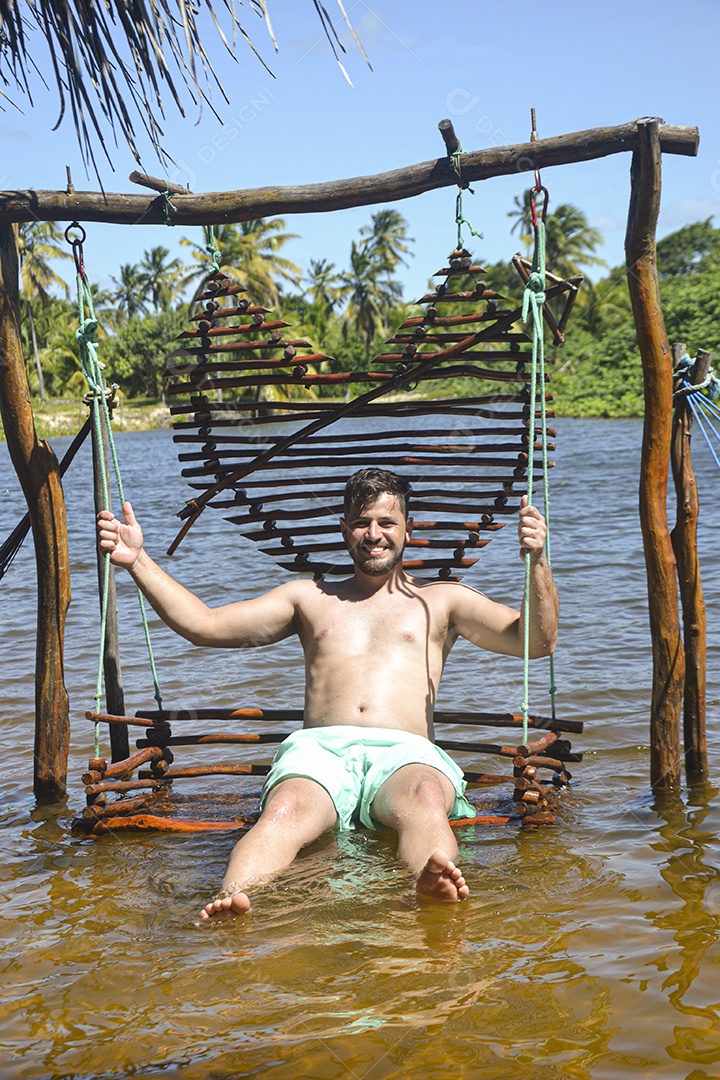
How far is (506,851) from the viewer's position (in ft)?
13.6

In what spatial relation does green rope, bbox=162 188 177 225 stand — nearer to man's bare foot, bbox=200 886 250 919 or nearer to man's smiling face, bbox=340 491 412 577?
man's smiling face, bbox=340 491 412 577

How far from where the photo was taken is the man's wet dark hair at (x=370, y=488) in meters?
4.36

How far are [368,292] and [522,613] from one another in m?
52.1

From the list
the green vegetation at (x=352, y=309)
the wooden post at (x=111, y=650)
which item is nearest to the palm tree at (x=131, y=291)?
the green vegetation at (x=352, y=309)

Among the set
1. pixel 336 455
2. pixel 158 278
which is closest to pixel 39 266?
pixel 158 278

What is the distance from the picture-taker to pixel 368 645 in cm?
434

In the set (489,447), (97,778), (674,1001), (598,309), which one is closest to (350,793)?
(97,778)

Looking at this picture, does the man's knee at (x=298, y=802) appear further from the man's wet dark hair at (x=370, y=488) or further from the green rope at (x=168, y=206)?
the green rope at (x=168, y=206)

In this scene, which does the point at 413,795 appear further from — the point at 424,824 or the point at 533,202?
the point at 533,202

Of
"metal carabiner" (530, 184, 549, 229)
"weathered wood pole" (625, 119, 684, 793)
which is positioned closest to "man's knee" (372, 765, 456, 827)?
"weathered wood pole" (625, 119, 684, 793)

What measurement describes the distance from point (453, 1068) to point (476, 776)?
6.39 ft

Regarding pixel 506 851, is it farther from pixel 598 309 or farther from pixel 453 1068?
pixel 598 309

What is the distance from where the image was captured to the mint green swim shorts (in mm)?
3951

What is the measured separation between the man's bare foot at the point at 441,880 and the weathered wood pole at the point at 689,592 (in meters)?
1.97
